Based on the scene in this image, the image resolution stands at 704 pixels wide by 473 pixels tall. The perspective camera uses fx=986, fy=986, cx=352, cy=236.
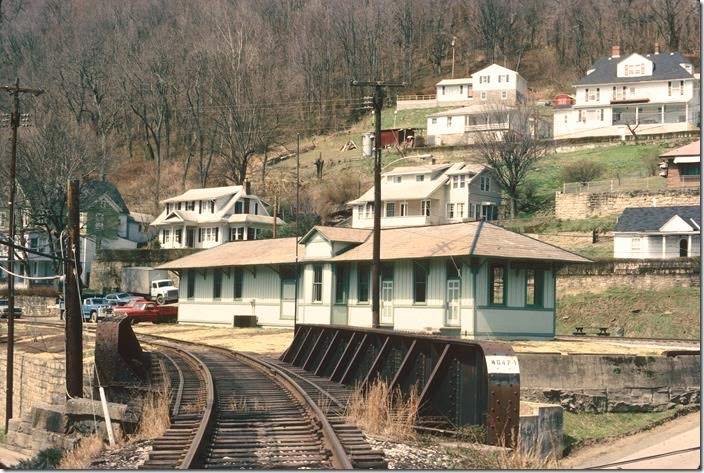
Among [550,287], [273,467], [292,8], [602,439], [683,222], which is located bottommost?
[602,439]

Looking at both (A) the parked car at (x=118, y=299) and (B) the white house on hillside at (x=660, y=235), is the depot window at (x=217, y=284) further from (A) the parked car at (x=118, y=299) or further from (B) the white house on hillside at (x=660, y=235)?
(B) the white house on hillside at (x=660, y=235)

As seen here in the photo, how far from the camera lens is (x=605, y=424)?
94.5ft

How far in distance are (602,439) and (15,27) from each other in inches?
6211

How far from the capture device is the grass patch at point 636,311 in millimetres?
52075

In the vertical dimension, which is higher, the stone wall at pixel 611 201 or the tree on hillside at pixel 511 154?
the tree on hillside at pixel 511 154

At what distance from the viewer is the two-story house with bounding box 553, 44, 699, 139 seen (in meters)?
98.1

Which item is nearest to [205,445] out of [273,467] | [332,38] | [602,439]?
[273,467]

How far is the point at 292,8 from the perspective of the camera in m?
170

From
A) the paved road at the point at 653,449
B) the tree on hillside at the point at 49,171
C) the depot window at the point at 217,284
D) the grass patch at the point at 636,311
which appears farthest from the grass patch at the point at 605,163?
the paved road at the point at 653,449

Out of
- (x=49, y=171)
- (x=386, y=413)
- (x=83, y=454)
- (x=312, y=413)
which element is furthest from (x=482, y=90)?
(x=83, y=454)

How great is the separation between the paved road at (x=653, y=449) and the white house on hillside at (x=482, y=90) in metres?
86.7

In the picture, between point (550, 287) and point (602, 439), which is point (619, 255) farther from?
point (602, 439)

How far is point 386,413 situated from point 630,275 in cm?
4459

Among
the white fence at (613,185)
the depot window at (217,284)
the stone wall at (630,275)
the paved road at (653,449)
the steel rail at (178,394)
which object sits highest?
the white fence at (613,185)
